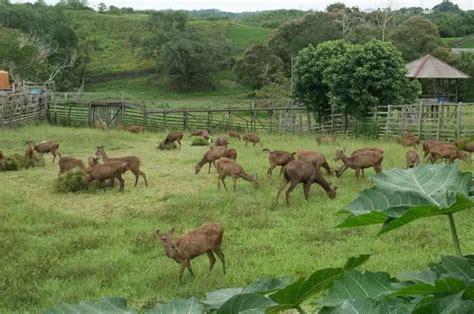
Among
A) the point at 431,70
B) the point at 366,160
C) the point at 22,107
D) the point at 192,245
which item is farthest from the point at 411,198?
the point at 431,70

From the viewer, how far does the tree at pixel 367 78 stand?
22.6 m

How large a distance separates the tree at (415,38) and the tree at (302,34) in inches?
209

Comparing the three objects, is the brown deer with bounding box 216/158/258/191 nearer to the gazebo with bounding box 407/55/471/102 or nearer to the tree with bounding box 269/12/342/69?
the gazebo with bounding box 407/55/471/102

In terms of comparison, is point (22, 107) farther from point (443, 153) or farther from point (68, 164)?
point (443, 153)

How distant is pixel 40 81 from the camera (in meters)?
42.1

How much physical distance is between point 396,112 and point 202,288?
17707 mm

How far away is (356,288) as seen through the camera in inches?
48.4

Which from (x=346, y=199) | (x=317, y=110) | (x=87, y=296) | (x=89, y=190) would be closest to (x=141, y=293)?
(x=87, y=296)

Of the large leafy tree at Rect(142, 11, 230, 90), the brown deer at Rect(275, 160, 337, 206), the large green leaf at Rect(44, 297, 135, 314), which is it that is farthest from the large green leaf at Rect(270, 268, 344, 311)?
the large leafy tree at Rect(142, 11, 230, 90)

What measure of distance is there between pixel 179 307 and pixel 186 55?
4986 centimetres

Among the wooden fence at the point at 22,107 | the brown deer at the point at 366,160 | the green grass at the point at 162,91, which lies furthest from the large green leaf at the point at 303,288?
the green grass at the point at 162,91

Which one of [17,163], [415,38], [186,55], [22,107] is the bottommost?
[17,163]

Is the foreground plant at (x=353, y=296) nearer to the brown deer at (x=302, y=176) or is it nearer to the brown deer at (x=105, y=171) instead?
the brown deer at (x=302, y=176)

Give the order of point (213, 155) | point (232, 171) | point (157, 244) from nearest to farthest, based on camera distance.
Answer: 1. point (157, 244)
2. point (232, 171)
3. point (213, 155)
